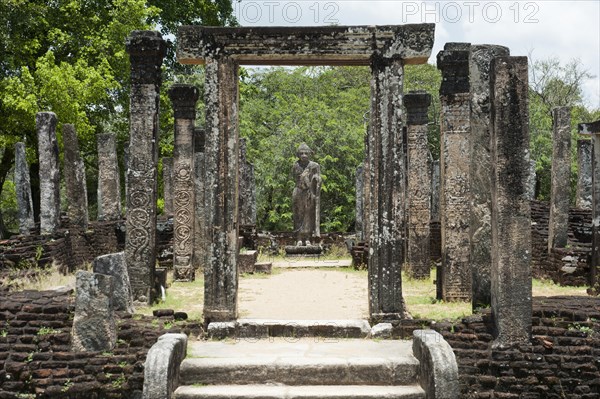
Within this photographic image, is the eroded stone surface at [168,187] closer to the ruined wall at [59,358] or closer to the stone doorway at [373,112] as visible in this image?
the stone doorway at [373,112]

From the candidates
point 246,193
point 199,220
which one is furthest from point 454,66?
point 246,193

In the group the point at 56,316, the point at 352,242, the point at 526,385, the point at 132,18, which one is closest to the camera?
the point at 526,385

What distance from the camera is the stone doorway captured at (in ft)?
29.5

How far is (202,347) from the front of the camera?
821cm

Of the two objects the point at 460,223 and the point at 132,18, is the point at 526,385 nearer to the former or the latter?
the point at 460,223

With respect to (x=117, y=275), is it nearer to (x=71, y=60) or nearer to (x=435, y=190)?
(x=435, y=190)

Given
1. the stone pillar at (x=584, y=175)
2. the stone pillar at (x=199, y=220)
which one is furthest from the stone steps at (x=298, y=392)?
the stone pillar at (x=584, y=175)

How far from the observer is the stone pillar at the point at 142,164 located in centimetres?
1072

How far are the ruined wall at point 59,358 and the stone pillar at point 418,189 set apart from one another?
7121 millimetres

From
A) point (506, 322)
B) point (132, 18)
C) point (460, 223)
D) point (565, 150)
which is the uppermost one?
point (132, 18)

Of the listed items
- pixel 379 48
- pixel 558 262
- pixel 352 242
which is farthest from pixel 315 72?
pixel 379 48

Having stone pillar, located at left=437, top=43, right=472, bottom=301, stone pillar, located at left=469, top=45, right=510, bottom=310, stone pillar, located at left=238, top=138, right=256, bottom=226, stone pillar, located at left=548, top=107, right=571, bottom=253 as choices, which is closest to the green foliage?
stone pillar, located at left=238, top=138, right=256, bottom=226

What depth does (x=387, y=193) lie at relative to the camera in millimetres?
8992

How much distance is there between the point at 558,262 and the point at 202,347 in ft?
27.9
